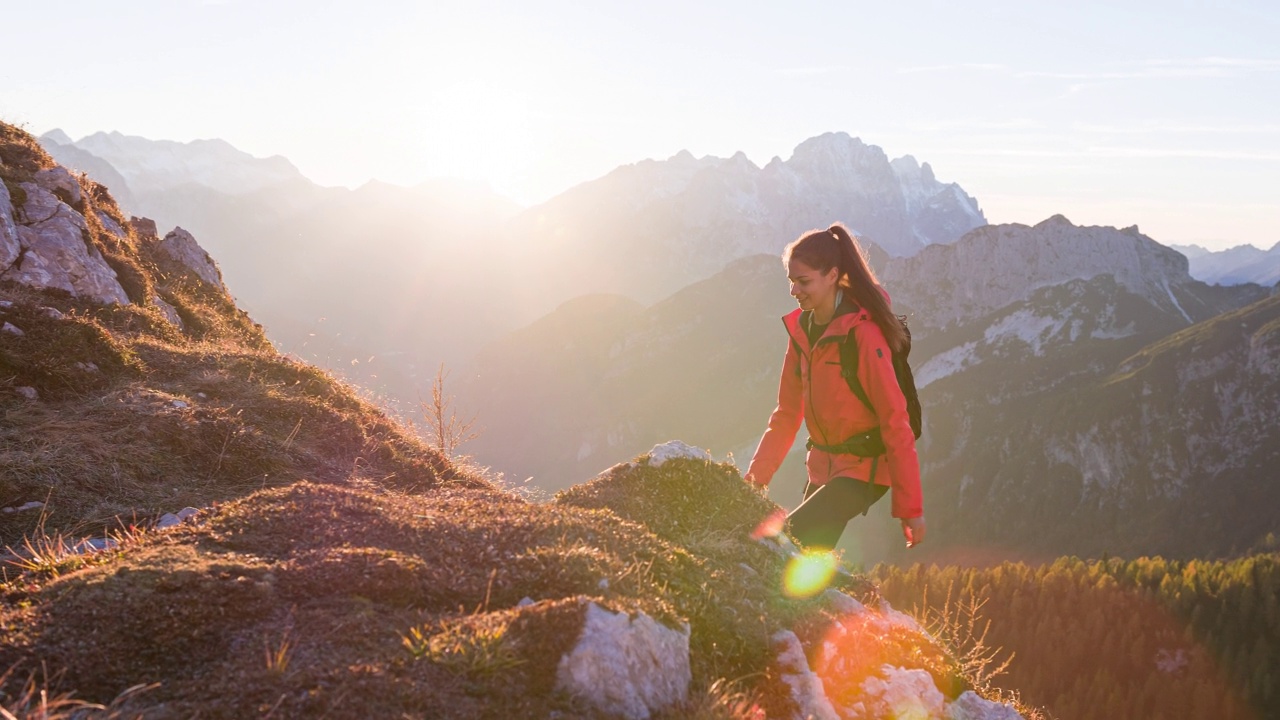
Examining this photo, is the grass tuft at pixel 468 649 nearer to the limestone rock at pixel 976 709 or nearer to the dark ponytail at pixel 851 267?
the limestone rock at pixel 976 709

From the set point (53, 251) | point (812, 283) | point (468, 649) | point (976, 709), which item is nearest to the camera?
point (468, 649)

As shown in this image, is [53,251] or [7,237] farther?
[53,251]

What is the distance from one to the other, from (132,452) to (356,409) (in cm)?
353

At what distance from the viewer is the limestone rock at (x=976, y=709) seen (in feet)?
17.5

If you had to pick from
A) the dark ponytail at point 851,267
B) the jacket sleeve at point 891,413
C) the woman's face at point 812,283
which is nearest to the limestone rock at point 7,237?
the woman's face at point 812,283

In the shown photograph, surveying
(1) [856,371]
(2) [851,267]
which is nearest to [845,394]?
(1) [856,371]

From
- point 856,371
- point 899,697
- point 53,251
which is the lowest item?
point 899,697

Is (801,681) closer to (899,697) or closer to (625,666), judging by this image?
(899,697)

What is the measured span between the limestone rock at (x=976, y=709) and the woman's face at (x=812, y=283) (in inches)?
141

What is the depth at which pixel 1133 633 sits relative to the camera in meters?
53.7

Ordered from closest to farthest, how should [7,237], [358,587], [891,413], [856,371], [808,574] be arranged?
[358,587] < [808,574] < [891,413] < [856,371] < [7,237]

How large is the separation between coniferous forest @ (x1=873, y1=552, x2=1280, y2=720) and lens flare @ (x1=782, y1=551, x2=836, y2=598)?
138ft

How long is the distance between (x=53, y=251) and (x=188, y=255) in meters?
5.88

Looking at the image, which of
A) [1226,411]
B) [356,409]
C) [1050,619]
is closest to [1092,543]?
[1226,411]
